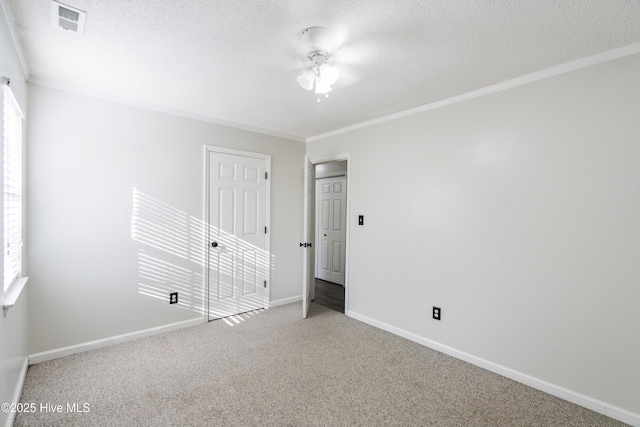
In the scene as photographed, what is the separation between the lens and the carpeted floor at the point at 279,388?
190 cm

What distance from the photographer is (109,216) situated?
9.15 feet

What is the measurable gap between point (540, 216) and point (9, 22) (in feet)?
11.8

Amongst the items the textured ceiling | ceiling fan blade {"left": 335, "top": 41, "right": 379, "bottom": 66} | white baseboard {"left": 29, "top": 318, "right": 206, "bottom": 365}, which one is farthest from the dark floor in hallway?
ceiling fan blade {"left": 335, "top": 41, "right": 379, "bottom": 66}

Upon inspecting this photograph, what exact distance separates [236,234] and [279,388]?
6.42ft

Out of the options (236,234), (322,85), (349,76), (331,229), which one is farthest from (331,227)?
(322,85)

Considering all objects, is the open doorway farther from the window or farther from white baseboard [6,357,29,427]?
the window

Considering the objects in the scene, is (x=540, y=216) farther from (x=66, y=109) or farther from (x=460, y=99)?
(x=66, y=109)

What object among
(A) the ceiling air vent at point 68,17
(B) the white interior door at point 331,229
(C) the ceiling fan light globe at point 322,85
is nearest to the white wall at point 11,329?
(A) the ceiling air vent at point 68,17

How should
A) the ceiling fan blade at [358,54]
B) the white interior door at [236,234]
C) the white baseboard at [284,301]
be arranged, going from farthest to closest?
the white baseboard at [284,301] < the white interior door at [236,234] < the ceiling fan blade at [358,54]

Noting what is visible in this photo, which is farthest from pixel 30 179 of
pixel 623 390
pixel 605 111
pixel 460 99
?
pixel 623 390

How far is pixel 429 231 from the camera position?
291 centimetres

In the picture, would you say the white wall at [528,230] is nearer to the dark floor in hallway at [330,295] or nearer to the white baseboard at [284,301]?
the dark floor in hallway at [330,295]

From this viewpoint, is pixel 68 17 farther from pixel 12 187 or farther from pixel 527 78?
pixel 527 78

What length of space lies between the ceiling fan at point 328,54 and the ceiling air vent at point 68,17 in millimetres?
1222
